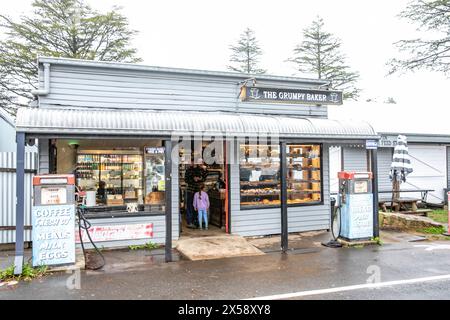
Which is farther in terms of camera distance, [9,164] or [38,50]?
[38,50]

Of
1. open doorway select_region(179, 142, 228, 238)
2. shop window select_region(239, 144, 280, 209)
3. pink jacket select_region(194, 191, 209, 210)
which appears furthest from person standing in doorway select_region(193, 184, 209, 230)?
shop window select_region(239, 144, 280, 209)

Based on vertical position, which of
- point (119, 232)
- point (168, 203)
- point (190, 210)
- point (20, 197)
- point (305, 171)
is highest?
point (305, 171)

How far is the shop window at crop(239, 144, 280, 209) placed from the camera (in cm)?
1095

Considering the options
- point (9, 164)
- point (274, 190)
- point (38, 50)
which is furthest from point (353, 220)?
point (38, 50)

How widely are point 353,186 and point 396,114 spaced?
12293 mm

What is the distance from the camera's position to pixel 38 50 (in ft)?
83.3

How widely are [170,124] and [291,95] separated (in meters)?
3.68

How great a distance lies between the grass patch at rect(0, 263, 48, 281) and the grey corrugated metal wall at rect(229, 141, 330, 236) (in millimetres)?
5162

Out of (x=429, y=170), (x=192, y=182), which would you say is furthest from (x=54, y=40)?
(x=429, y=170)

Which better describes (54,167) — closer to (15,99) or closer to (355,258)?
(355,258)

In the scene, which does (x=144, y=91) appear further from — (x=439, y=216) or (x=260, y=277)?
(x=439, y=216)

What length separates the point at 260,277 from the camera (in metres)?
6.94

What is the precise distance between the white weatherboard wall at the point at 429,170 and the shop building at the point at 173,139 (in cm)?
824

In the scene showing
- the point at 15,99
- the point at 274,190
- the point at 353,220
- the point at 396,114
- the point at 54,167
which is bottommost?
the point at 353,220
